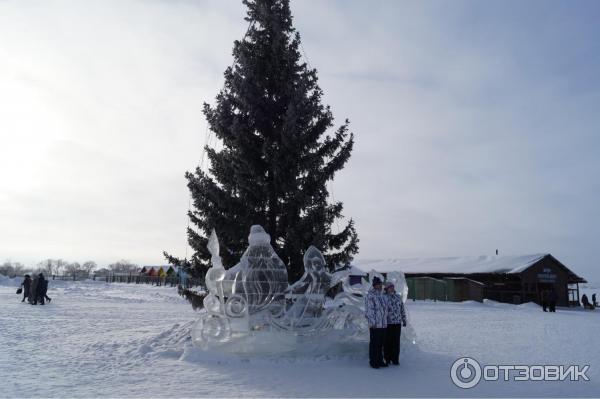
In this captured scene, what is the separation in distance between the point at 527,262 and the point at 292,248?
2766 cm

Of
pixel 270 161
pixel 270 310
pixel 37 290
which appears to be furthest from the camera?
pixel 37 290

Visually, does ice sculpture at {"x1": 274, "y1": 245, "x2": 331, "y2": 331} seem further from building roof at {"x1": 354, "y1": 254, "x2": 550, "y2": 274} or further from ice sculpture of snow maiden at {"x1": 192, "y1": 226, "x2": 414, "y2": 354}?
building roof at {"x1": 354, "y1": 254, "x2": 550, "y2": 274}

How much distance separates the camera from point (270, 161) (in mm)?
12281

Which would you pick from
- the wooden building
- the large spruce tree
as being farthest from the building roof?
the large spruce tree

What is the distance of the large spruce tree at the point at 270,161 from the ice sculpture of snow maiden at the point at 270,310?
2.01 metres

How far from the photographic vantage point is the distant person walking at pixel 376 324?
8453 millimetres

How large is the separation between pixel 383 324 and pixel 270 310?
2.47 meters

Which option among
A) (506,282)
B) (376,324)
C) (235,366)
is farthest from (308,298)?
(506,282)

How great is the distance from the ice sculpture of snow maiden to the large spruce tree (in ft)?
6.61

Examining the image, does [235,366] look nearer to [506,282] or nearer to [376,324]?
[376,324]

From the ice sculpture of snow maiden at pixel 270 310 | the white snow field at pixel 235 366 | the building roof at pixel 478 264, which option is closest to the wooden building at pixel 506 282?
the building roof at pixel 478 264

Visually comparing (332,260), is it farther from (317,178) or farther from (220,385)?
(220,385)

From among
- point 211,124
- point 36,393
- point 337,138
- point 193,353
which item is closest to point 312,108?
point 337,138

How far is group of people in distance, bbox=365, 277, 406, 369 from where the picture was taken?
8.50 meters
